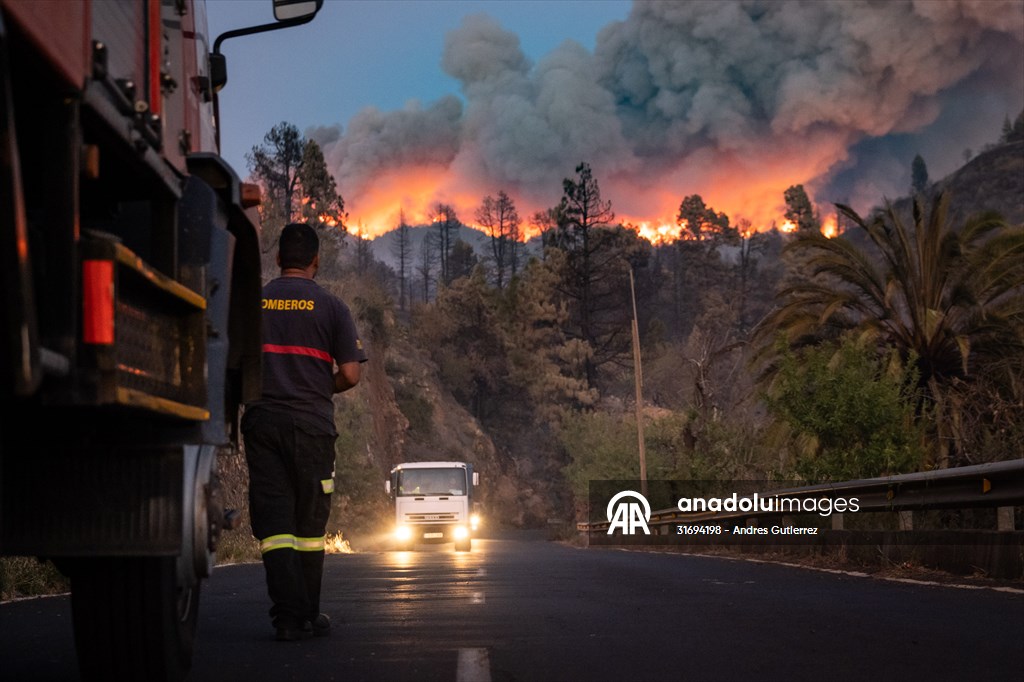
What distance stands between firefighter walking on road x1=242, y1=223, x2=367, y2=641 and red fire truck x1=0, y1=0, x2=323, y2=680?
1341 millimetres

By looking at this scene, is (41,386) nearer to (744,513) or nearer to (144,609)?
(144,609)

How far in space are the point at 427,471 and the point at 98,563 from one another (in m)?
33.5

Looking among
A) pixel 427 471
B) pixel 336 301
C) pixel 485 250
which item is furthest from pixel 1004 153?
pixel 336 301

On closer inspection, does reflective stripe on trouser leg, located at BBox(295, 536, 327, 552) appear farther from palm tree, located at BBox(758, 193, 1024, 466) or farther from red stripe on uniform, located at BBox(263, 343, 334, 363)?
palm tree, located at BBox(758, 193, 1024, 466)

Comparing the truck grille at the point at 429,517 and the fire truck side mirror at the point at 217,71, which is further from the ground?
the fire truck side mirror at the point at 217,71

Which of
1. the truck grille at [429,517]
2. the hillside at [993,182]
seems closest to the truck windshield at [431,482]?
the truck grille at [429,517]

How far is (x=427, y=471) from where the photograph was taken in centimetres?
3797

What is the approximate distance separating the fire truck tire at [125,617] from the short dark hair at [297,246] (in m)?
2.89

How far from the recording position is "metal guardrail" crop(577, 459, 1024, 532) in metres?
9.87

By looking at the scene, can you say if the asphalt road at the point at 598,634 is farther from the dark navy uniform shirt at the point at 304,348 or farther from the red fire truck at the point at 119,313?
the dark navy uniform shirt at the point at 304,348

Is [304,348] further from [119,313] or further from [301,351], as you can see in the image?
[119,313]

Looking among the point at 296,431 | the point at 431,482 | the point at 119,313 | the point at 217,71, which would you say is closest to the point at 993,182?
the point at 431,482

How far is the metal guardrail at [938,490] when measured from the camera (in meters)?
9.87

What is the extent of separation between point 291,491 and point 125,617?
2261mm
